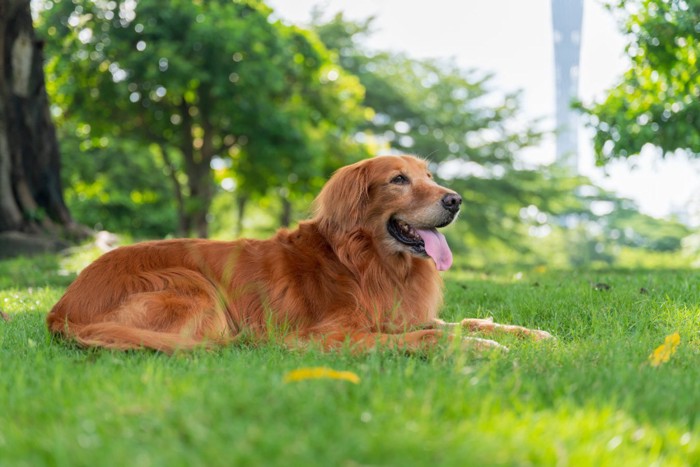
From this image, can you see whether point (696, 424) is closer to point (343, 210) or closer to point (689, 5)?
point (343, 210)

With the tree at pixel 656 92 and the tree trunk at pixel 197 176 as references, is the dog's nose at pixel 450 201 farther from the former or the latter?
the tree trunk at pixel 197 176

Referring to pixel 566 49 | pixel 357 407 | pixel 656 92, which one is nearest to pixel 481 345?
pixel 357 407

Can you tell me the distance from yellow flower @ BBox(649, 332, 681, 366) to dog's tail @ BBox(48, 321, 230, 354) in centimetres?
229

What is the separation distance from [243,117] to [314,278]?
50.1 feet

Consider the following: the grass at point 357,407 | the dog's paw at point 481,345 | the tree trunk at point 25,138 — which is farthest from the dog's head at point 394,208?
the tree trunk at point 25,138

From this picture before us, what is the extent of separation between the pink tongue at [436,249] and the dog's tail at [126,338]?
1.53 m

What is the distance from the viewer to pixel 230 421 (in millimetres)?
2281

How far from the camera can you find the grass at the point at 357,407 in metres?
2.07

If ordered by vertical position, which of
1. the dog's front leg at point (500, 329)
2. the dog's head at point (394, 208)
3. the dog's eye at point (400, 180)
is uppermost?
the dog's eye at point (400, 180)

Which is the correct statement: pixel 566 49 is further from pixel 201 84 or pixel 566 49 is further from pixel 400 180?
pixel 400 180

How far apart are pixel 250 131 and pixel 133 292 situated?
51.7 feet

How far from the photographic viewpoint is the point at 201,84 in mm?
19375

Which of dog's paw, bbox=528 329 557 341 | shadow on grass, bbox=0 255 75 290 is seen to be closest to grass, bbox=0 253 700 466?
dog's paw, bbox=528 329 557 341

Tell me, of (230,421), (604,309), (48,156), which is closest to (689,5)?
(604,309)
